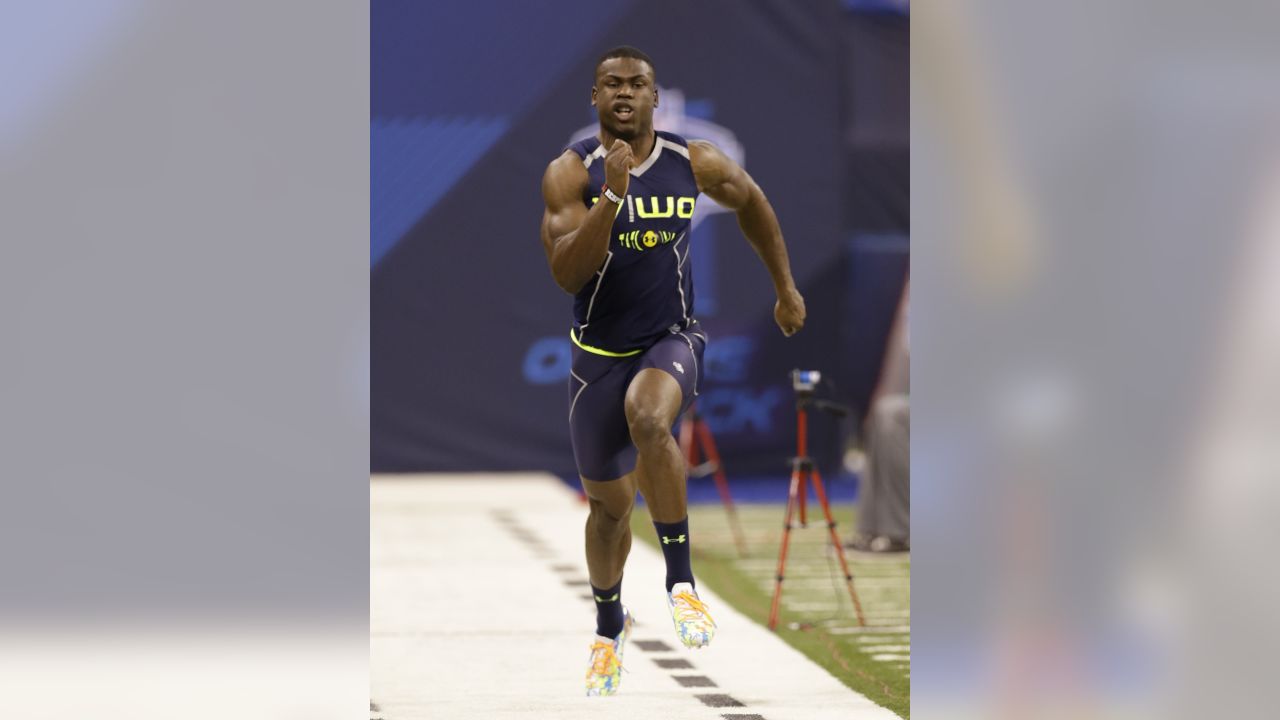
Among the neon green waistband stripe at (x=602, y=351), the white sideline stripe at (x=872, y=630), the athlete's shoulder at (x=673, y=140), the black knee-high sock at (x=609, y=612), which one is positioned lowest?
the white sideline stripe at (x=872, y=630)

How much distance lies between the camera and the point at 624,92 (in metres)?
5.50

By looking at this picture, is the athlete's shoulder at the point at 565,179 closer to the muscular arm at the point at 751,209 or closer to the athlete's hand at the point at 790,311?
the muscular arm at the point at 751,209

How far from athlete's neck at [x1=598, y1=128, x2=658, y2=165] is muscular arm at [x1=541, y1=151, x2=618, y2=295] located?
0.36ft

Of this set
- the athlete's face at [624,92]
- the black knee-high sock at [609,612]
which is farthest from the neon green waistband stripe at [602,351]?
the black knee-high sock at [609,612]

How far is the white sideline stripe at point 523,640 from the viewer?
21.4 feet

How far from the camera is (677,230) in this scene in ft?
18.9

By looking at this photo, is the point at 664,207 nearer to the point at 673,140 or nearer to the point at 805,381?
the point at 673,140

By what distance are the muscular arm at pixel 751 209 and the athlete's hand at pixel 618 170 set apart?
0.58 metres

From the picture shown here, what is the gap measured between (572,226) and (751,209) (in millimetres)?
745

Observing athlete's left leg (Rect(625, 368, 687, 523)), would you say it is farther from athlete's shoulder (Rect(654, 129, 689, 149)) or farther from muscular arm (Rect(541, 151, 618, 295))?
athlete's shoulder (Rect(654, 129, 689, 149))

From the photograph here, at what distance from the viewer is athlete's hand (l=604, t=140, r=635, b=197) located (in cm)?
522
